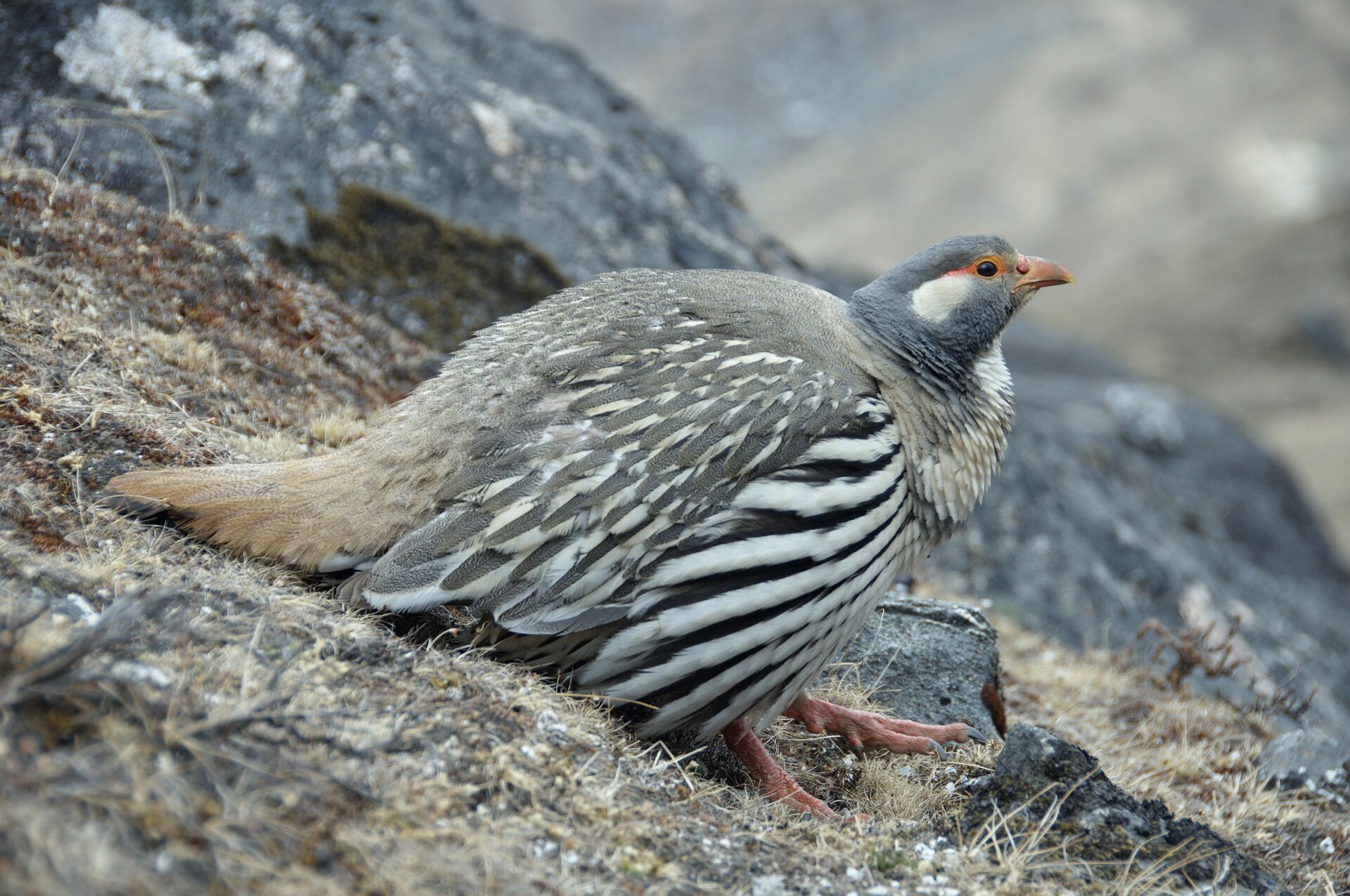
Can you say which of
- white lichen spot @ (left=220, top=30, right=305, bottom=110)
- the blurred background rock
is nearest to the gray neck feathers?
white lichen spot @ (left=220, top=30, right=305, bottom=110)

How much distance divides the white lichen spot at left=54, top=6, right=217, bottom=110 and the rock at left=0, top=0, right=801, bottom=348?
0.01m

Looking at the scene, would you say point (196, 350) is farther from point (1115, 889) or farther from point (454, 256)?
point (1115, 889)

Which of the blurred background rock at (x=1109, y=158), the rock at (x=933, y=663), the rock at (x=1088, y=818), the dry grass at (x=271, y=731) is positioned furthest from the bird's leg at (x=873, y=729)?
the blurred background rock at (x=1109, y=158)

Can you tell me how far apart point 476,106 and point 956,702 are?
608cm

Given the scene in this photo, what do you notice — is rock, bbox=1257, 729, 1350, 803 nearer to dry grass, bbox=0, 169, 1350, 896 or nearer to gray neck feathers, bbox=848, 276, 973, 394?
dry grass, bbox=0, 169, 1350, 896

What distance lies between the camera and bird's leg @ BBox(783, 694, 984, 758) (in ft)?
17.4

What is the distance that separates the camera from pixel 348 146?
813cm

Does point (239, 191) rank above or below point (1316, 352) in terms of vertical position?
below

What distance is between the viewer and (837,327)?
17.9 ft

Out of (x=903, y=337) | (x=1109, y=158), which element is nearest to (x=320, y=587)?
(x=903, y=337)

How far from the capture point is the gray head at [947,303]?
18.2ft

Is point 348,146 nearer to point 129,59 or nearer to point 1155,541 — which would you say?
point 129,59

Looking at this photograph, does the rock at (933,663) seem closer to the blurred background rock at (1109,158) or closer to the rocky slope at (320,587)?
the rocky slope at (320,587)

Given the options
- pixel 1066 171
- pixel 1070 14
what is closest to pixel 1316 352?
pixel 1066 171
